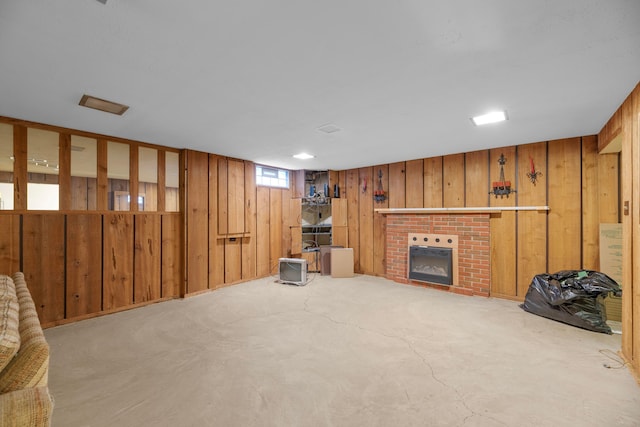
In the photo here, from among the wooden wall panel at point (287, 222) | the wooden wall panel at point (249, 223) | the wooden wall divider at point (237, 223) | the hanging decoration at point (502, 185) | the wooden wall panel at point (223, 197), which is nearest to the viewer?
the wooden wall divider at point (237, 223)

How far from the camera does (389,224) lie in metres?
5.46

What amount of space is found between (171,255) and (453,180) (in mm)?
4768

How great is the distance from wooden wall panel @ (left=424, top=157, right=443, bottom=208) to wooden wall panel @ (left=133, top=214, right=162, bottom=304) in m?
4.48

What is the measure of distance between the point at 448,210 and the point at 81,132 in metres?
5.33

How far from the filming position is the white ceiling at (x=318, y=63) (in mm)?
1428

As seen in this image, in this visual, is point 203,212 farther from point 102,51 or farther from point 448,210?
point 448,210

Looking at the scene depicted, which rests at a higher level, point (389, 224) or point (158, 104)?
point (158, 104)

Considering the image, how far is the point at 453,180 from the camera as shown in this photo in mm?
4785

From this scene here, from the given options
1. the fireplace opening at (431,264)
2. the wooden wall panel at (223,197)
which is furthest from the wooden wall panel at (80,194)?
the fireplace opening at (431,264)

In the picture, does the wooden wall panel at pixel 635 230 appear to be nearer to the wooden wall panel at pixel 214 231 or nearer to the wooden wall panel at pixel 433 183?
the wooden wall panel at pixel 433 183

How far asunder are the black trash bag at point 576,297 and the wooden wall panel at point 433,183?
1.94m

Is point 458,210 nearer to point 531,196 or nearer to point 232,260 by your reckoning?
point 531,196

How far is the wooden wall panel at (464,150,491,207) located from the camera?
176 inches

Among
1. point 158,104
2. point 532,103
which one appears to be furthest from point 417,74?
point 158,104
